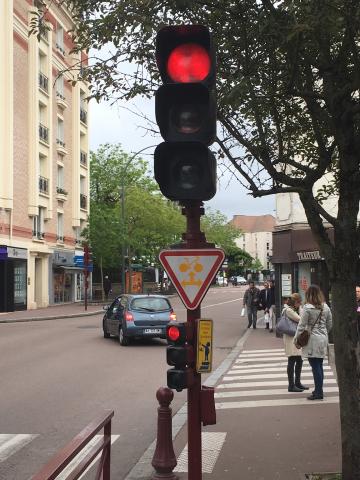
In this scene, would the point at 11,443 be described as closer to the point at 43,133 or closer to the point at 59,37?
the point at 43,133

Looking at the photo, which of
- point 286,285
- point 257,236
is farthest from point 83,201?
point 257,236

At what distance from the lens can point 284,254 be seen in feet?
67.2

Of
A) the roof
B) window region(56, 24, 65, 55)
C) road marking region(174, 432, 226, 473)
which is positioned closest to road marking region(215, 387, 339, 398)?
road marking region(174, 432, 226, 473)

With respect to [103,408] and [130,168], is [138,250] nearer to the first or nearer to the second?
[130,168]

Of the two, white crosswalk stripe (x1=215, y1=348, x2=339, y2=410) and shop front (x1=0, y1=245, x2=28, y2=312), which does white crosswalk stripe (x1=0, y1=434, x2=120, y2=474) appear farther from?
shop front (x1=0, y1=245, x2=28, y2=312)

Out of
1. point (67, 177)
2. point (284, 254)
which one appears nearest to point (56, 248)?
point (67, 177)

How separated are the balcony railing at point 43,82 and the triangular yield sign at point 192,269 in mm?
36828

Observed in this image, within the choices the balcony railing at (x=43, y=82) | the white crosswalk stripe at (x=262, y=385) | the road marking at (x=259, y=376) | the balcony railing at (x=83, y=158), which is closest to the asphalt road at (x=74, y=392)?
the white crosswalk stripe at (x=262, y=385)

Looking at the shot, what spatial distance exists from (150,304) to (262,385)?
314 inches

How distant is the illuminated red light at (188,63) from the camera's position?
4.48 meters

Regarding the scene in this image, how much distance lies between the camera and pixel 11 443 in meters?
7.13

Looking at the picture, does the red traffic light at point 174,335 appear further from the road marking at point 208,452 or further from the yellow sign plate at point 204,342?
the road marking at point 208,452

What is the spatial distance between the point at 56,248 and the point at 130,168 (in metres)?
17.1

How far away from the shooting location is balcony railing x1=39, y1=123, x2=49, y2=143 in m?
39.1
